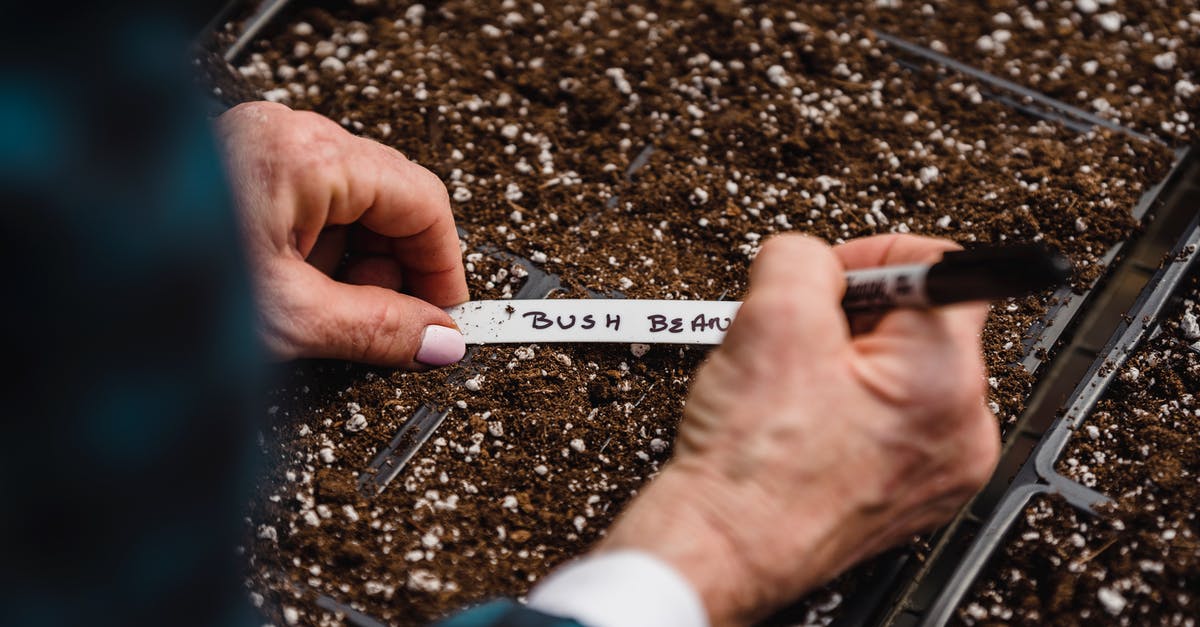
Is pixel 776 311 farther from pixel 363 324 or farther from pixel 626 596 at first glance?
pixel 363 324

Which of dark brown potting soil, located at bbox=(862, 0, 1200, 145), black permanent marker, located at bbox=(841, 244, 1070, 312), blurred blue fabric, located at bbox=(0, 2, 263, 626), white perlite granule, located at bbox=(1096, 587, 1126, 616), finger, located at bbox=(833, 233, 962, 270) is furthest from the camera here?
dark brown potting soil, located at bbox=(862, 0, 1200, 145)

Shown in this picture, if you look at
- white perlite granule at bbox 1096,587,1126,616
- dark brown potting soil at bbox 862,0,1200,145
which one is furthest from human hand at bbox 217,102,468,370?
dark brown potting soil at bbox 862,0,1200,145

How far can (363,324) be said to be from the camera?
0.98 metres

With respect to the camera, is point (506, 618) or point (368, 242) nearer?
point (506, 618)

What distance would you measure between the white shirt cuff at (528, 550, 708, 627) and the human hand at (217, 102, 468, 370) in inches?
15.4

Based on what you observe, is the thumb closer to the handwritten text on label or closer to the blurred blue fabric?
the handwritten text on label

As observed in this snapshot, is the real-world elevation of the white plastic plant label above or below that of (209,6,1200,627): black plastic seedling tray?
above

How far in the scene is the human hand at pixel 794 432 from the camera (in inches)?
28.4

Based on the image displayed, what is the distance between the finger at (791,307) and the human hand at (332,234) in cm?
39

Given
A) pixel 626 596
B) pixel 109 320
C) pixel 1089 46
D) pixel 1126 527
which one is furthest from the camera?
pixel 1089 46

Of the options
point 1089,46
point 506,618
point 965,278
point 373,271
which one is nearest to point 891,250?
point 965,278

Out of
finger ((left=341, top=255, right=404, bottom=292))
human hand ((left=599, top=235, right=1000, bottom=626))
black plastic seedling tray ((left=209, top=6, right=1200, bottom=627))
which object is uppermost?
Result: human hand ((left=599, top=235, right=1000, bottom=626))

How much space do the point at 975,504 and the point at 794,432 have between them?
1.32 feet

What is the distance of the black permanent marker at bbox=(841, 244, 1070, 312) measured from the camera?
0.67 m
